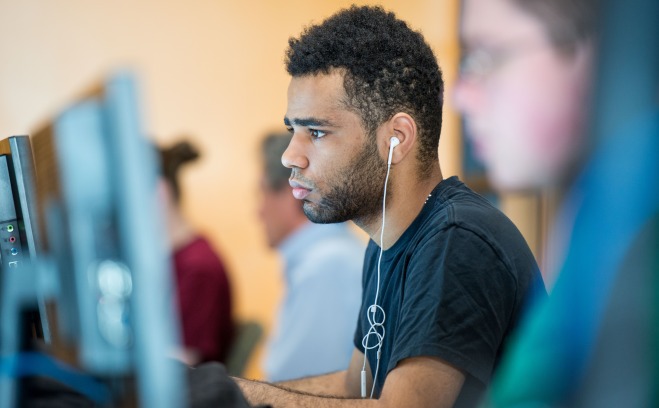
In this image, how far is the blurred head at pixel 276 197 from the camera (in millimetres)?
2568

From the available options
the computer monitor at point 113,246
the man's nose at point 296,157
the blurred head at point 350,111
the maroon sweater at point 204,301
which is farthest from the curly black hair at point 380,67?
the maroon sweater at point 204,301

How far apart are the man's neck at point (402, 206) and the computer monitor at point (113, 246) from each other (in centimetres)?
73

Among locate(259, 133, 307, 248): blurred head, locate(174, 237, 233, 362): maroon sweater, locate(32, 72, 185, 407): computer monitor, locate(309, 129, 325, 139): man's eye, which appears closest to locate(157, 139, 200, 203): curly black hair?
locate(174, 237, 233, 362): maroon sweater

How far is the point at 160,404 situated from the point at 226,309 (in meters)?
2.09

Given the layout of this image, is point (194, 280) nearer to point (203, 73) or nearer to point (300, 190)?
point (203, 73)

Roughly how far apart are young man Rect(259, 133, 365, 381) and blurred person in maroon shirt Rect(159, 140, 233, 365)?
0.34 meters

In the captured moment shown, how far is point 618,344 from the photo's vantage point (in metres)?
1.09

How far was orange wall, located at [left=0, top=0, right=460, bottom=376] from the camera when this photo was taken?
3266 millimetres

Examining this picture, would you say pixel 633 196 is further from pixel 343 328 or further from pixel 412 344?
pixel 343 328

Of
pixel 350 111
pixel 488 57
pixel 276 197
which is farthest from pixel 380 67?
pixel 488 57

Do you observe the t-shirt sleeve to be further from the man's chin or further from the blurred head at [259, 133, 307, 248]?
the blurred head at [259, 133, 307, 248]

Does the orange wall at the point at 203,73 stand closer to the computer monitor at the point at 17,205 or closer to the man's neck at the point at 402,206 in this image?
the man's neck at the point at 402,206

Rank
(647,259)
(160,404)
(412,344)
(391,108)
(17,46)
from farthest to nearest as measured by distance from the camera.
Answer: (17,46) < (391,108) < (412,344) < (647,259) < (160,404)

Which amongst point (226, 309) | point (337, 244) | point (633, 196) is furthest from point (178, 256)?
point (633, 196)
